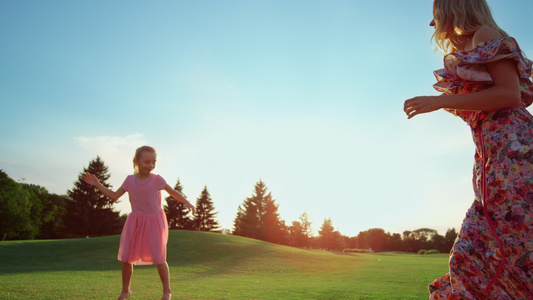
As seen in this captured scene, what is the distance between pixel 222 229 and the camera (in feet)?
197

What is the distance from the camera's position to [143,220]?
17.1ft

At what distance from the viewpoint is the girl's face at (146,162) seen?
5328 millimetres

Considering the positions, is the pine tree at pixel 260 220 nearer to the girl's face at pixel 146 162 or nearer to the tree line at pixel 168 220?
the tree line at pixel 168 220

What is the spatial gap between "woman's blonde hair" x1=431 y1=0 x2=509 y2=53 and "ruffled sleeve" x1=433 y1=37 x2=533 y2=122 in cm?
22

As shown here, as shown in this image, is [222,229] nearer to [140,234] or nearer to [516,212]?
[140,234]

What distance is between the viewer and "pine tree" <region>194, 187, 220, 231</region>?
58344 mm

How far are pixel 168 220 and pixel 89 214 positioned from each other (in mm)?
10619

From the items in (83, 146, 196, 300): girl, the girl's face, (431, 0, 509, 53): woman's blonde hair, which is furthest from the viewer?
the girl's face

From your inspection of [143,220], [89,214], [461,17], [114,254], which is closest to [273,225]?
[89,214]

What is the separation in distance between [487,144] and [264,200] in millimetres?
58526

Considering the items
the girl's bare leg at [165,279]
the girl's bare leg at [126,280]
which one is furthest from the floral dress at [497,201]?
the girl's bare leg at [126,280]

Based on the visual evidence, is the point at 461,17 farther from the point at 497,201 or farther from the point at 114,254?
the point at 114,254

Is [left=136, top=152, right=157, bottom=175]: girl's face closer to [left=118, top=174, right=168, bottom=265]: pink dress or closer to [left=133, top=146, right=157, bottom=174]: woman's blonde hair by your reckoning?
[left=133, top=146, right=157, bottom=174]: woman's blonde hair

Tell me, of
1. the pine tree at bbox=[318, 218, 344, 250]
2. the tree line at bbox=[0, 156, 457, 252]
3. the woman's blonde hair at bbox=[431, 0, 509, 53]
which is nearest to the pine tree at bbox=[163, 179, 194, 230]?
the tree line at bbox=[0, 156, 457, 252]
